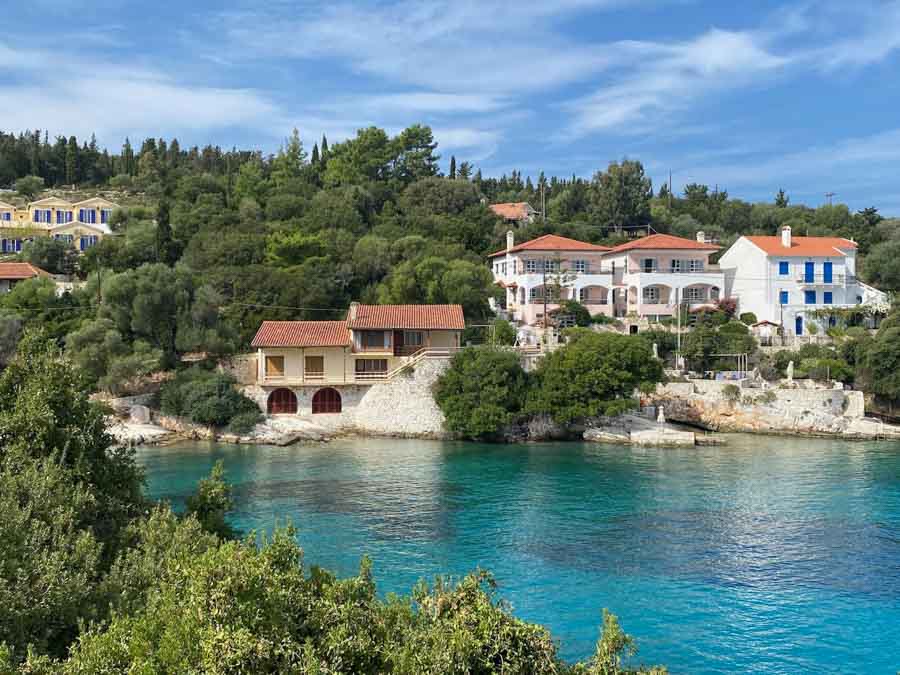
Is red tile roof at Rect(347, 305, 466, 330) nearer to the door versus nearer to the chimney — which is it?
the door

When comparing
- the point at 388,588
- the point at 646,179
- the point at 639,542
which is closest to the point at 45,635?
the point at 388,588

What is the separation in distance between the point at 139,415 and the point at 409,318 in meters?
15.4

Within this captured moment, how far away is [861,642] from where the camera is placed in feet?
50.3

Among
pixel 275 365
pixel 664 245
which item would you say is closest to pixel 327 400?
pixel 275 365

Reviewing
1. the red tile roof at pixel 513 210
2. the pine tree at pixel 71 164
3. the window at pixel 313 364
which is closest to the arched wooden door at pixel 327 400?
the window at pixel 313 364

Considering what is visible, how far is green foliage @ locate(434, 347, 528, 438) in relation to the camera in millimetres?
37406

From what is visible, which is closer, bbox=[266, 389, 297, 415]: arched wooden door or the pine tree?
bbox=[266, 389, 297, 415]: arched wooden door

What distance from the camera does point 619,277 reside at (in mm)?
58000

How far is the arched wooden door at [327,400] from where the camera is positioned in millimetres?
41500

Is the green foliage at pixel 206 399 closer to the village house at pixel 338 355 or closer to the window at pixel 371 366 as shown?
the village house at pixel 338 355

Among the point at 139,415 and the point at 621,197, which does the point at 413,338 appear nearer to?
the point at 139,415

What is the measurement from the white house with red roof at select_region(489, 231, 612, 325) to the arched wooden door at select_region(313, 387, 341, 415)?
1747 cm

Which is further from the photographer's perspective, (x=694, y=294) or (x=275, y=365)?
(x=694, y=294)

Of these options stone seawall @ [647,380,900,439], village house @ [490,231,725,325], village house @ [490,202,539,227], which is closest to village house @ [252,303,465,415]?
stone seawall @ [647,380,900,439]
